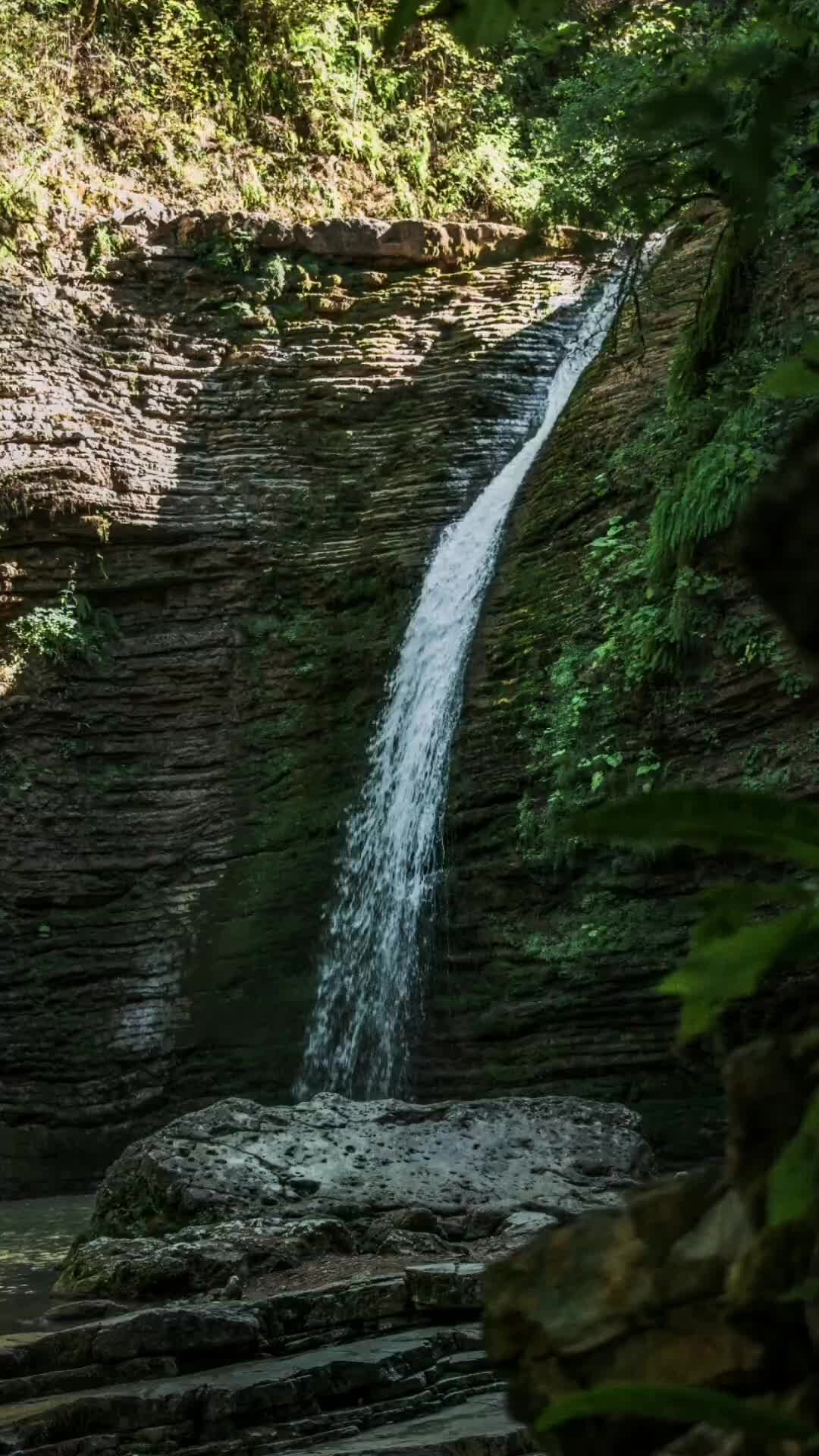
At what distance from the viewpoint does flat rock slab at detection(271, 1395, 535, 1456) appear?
139 inches

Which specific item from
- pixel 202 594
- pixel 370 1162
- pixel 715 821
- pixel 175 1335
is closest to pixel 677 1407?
pixel 715 821

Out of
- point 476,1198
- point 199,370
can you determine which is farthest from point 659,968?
point 199,370

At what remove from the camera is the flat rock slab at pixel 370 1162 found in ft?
21.2

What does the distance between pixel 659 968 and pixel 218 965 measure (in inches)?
160

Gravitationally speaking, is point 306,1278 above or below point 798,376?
below

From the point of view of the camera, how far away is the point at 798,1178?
1.16 meters

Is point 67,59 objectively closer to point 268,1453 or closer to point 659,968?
point 659,968

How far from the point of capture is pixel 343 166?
1681 centimetres

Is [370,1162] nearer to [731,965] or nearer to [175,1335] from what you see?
[175,1335]

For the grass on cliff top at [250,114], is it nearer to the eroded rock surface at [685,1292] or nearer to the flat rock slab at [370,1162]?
the flat rock slab at [370,1162]

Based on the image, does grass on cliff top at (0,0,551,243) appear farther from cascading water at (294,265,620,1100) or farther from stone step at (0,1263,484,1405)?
stone step at (0,1263,484,1405)

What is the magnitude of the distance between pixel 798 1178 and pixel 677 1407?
8.0 inches

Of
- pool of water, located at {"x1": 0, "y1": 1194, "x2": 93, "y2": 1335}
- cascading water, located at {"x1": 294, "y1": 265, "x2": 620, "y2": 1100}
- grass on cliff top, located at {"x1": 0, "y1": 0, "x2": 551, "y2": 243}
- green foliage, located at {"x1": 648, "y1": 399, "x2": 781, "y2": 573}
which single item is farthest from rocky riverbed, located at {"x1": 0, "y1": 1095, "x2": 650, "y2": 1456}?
grass on cliff top, located at {"x1": 0, "y1": 0, "x2": 551, "y2": 243}

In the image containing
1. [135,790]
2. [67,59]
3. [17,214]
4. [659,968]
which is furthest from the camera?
[67,59]
